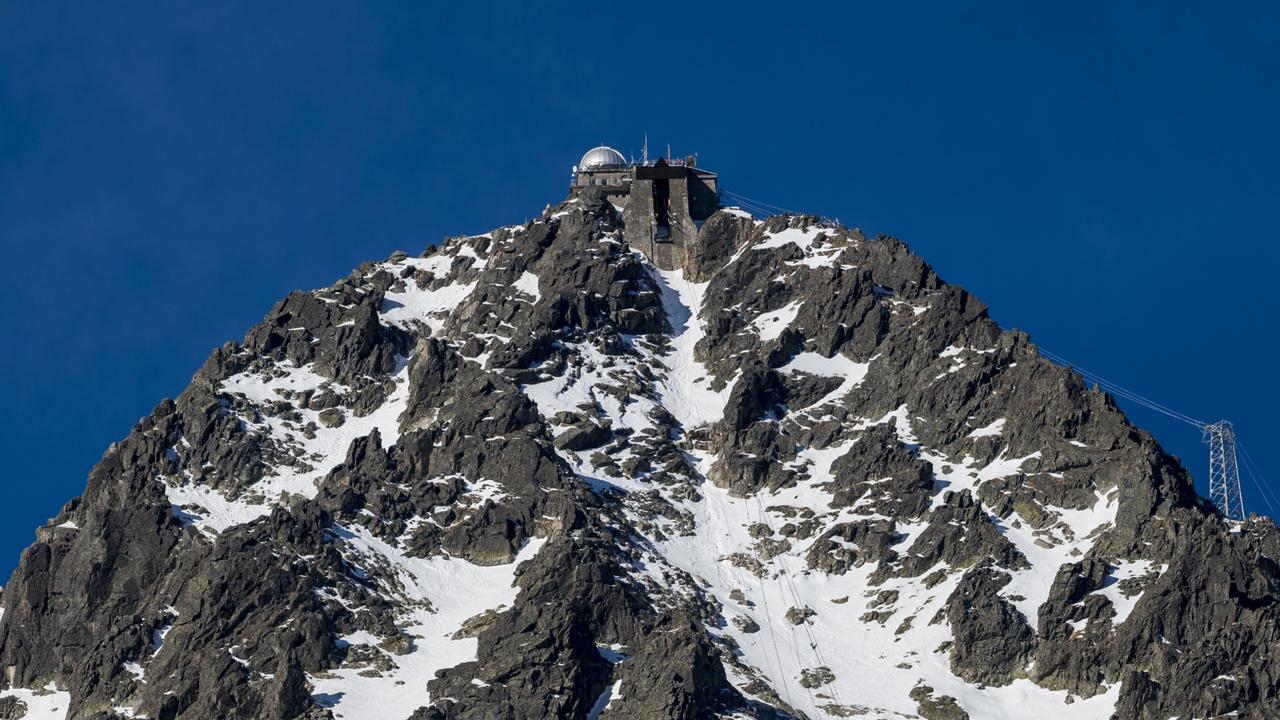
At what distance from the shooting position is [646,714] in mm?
199750

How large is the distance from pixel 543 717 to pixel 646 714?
283 inches

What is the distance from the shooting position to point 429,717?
19988cm

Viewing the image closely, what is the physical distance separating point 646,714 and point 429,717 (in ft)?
49.6

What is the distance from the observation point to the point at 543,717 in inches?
7869

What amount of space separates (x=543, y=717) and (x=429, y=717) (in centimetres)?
795
